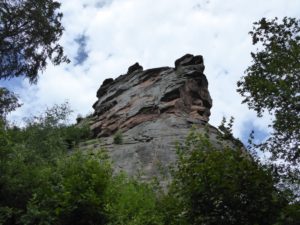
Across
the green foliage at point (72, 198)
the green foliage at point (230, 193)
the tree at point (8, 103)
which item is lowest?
the green foliage at point (230, 193)

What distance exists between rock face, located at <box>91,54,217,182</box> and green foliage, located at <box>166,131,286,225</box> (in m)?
8.90

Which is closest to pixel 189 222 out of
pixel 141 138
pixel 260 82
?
pixel 260 82

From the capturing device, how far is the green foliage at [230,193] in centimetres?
1157

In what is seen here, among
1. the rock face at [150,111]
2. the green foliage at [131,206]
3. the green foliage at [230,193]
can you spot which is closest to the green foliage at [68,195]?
the green foliage at [131,206]

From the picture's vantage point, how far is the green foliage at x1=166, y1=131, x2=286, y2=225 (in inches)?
456

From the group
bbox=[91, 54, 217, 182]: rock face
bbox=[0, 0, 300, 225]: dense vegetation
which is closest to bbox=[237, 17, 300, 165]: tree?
bbox=[0, 0, 300, 225]: dense vegetation

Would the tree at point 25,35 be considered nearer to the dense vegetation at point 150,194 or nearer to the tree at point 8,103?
the tree at point 8,103

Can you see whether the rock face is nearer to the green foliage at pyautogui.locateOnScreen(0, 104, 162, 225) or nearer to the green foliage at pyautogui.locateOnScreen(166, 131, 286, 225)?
the green foliage at pyautogui.locateOnScreen(0, 104, 162, 225)

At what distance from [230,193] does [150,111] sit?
19.2 metres

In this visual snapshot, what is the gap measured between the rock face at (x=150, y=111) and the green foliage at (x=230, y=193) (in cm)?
890

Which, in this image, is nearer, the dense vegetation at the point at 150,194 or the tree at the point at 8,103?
the dense vegetation at the point at 150,194

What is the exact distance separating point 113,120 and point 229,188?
67.9ft

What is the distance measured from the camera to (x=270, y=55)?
14.7 meters

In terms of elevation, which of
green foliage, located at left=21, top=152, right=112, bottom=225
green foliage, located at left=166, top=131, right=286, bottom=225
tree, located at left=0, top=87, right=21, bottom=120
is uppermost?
tree, located at left=0, top=87, right=21, bottom=120
